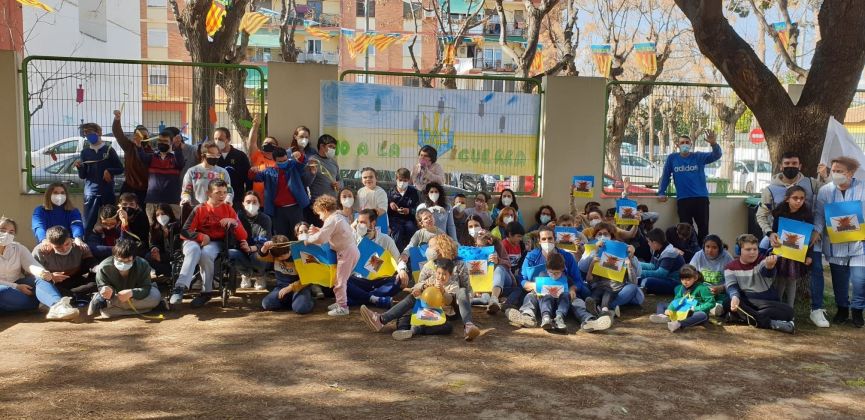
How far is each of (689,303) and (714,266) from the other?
22.2 inches

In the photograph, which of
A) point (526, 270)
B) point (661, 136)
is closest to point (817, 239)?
point (526, 270)

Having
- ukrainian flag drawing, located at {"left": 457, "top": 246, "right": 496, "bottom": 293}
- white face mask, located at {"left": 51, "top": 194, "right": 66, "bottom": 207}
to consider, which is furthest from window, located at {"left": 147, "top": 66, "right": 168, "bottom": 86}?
ukrainian flag drawing, located at {"left": 457, "top": 246, "right": 496, "bottom": 293}

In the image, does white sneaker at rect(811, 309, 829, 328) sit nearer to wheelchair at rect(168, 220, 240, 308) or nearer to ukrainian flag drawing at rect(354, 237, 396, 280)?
ukrainian flag drawing at rect(354, 237, 396, 280)

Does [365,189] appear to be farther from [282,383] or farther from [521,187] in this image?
[282,383]

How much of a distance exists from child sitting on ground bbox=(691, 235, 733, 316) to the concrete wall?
522cm

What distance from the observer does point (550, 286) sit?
7.97 meters

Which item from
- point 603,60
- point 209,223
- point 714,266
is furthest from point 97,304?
point 603,60

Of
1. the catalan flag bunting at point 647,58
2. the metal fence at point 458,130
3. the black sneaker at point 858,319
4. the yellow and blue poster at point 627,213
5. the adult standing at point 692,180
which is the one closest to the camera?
the black sneaker at point 858,319

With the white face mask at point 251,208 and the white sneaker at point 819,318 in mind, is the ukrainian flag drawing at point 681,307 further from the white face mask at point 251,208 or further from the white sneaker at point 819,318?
the white face mask at point 251,208

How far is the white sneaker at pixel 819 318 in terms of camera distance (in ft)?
26.9

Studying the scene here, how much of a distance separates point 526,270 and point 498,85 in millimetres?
4151

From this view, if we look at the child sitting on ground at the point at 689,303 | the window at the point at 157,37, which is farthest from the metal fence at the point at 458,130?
the window at the point at 157,37

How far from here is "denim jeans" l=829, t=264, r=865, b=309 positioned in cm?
817

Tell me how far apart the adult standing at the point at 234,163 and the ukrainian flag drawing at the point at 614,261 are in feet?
14.3
